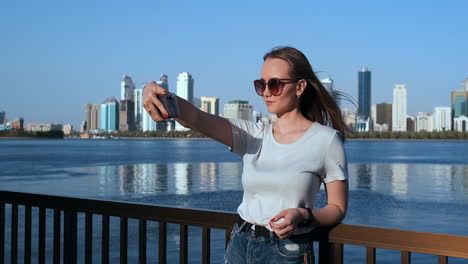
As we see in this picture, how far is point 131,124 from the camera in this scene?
492 feet

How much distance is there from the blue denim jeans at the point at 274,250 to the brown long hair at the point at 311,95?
0.39 metres

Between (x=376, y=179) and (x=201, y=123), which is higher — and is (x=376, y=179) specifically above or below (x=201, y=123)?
below

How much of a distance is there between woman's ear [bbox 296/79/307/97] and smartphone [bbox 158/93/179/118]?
16.5 inches

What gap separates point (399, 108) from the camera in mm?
153250

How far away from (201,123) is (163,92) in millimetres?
240

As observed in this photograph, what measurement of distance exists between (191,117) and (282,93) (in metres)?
0.30

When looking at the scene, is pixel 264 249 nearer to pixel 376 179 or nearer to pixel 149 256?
pixel 149 256

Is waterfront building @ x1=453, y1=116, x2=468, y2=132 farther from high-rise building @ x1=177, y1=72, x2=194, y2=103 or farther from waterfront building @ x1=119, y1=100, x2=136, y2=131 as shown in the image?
waterfront building @ x1=119, y1=100, x2=136, y2=131

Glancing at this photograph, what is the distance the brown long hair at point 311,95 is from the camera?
6.18 feet

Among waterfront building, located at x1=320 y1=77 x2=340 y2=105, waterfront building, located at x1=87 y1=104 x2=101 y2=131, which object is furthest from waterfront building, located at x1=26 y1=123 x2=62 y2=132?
waterfront building, located at x1=320 y1=77 x2=340 y2=105

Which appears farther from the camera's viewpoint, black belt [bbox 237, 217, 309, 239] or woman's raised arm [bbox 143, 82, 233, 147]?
black belt [bbox 237, 217, 309, 239]

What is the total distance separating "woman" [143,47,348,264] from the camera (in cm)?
178

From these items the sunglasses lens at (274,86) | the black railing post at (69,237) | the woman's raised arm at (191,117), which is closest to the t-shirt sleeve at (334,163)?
the sunglasses lens at (274,86)

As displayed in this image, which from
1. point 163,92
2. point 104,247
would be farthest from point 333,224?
point 104,247
